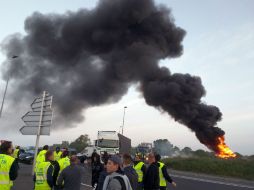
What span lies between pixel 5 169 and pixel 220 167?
2948 centimetres

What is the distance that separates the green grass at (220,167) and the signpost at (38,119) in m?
19.7

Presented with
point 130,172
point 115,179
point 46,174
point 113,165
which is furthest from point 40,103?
point 115,179

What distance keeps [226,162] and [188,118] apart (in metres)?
9.26

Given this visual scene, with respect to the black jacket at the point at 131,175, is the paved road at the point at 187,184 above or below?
above

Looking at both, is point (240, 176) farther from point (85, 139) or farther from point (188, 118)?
point (85, 139)

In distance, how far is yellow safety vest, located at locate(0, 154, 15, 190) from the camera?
5711mm

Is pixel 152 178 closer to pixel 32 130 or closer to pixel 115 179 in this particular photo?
pixel 115 179

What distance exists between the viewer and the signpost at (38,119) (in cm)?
1678

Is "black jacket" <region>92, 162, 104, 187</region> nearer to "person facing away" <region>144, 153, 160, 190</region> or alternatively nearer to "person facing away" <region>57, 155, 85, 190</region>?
"person facing away" <region>144, 153, 160, 190</region>

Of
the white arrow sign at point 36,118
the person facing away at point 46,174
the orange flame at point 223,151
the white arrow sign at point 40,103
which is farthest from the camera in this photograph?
the orange flame at point 223,151

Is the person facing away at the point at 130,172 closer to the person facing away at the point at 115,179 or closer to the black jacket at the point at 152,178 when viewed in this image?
the black jacket at the point at 152,178

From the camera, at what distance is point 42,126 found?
16984 millimetres

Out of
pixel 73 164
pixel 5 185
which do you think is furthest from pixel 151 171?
pixel 5 185

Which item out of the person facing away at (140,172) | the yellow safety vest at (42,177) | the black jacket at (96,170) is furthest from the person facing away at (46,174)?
the black jacket at (96,170)
